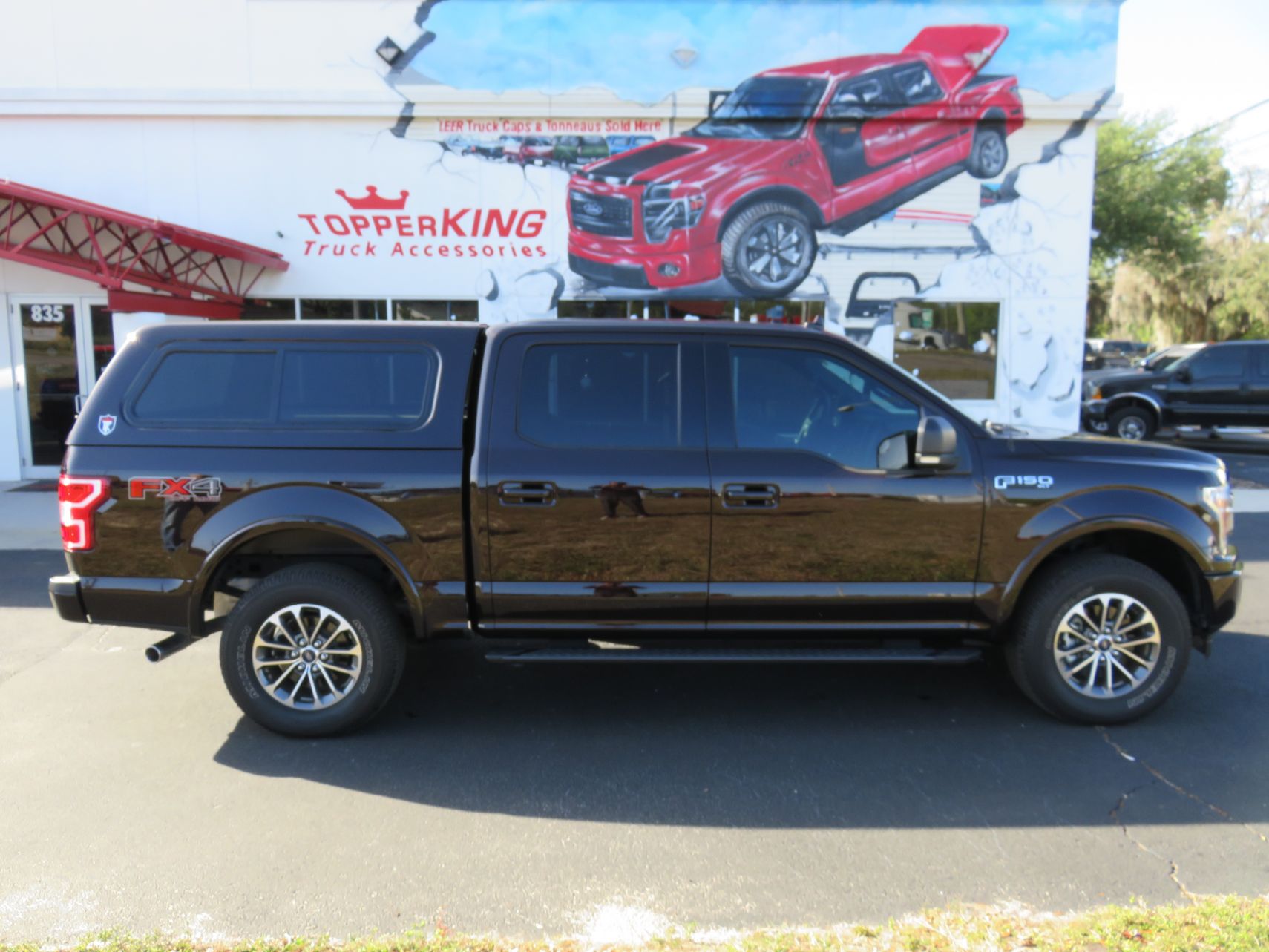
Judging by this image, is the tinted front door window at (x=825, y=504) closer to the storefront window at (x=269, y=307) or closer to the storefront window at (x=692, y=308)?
the storefront window at (x=692, y=308)

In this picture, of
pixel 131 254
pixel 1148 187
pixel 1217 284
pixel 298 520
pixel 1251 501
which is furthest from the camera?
pixel 1217 284

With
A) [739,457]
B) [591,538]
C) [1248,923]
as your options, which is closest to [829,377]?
[739,457]

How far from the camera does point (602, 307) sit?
1228 cm

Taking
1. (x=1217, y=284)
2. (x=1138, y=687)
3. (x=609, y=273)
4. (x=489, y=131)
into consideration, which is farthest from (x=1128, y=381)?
(x=1217, y=284)

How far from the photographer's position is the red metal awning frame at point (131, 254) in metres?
9.73

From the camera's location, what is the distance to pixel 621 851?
3.37 metres

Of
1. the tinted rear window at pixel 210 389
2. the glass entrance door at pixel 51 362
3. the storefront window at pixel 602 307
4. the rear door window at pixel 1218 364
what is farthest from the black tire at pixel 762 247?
the tinted rear window at pixel 210 389

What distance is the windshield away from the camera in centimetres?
1188

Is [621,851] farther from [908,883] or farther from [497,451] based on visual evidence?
[497,451]

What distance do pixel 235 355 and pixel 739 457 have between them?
2.47 meters

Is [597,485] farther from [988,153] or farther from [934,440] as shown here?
[988,153]

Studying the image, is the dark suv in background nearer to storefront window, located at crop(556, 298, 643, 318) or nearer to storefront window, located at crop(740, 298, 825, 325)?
storefront window, located at crop(740, 298, 825, 325)

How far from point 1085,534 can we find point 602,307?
8747 millimetres

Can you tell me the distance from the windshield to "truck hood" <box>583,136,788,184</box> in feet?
0.35
